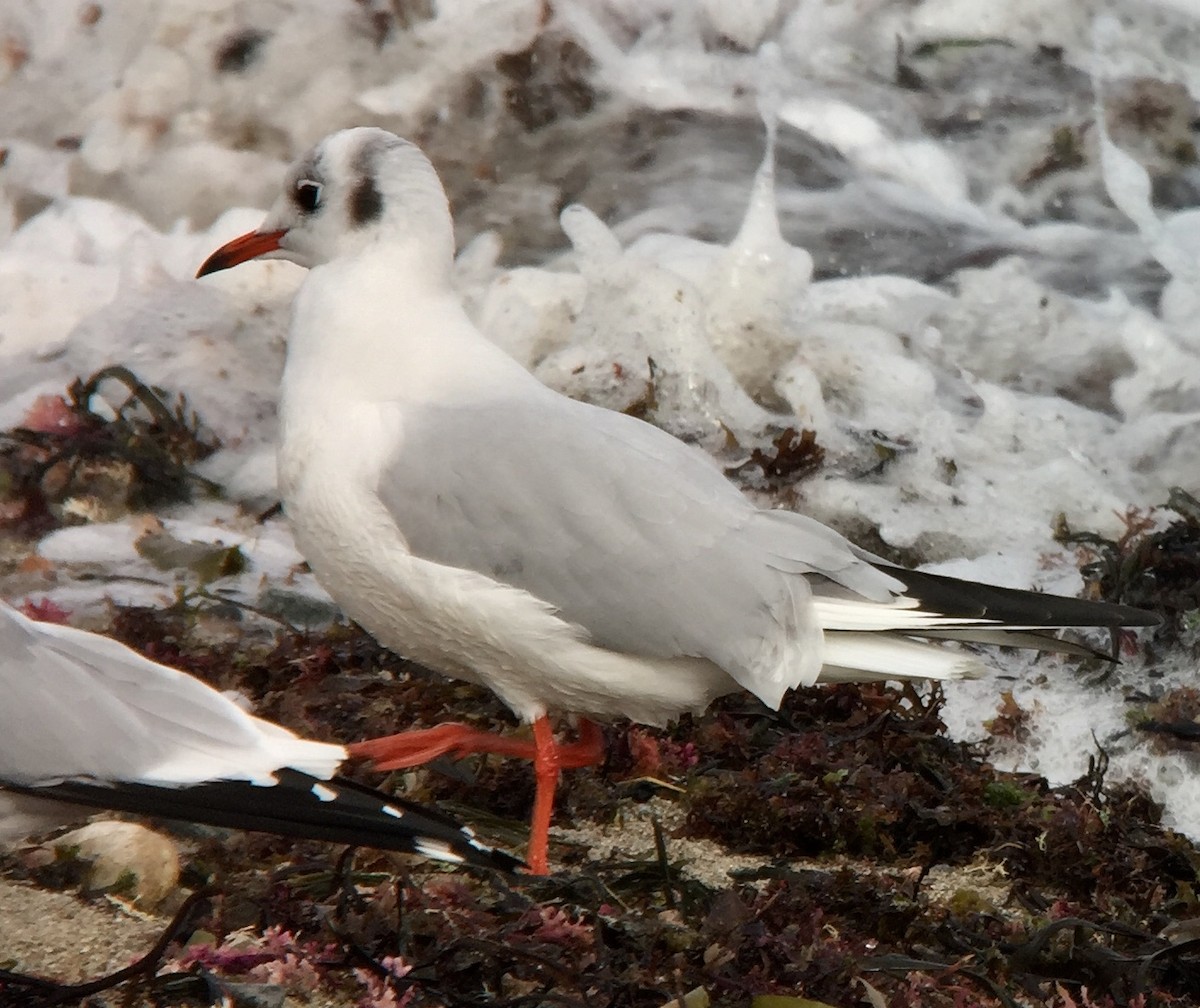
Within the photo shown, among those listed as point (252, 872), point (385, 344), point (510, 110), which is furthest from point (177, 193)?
point (252, 872)

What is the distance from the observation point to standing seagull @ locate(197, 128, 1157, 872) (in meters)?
2.74

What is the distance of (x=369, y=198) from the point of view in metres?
3.14

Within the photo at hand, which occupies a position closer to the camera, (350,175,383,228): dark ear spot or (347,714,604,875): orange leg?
(347,714,604,875): orange leg

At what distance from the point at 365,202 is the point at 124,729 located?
4.51 feet

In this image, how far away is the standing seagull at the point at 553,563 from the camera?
2.74 m

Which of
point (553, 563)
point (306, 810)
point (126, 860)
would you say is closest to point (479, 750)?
point (553, 563)

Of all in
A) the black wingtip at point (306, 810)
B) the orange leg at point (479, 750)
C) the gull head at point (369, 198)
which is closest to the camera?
the black wingtip at point (306, 810)

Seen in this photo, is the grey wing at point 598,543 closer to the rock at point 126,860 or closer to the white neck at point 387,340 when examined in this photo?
the white neck at point 387,340

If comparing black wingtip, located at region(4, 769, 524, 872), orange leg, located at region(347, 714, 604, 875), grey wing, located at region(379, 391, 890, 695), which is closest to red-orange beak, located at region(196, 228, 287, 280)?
grey wing, located at region(379, 391, 890, 695)

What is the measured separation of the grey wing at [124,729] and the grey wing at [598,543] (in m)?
0.69

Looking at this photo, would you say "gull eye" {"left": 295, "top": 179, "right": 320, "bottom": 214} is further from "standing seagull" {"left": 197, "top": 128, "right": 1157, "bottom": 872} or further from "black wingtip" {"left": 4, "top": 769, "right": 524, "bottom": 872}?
"black wingtip" {"left": 4, "top": 769, "right": 524, "bottom": 872}

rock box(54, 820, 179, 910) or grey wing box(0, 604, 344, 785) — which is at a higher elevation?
grey wing box(0, 604, 344, 785)

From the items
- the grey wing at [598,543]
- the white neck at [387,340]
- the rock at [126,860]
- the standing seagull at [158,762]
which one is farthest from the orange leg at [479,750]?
the standing seagull at [158,762]

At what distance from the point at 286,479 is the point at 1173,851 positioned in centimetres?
172
